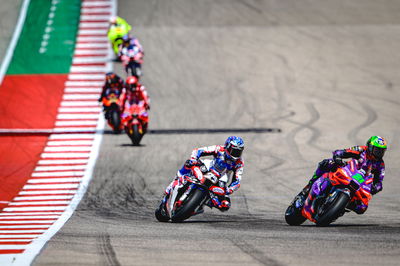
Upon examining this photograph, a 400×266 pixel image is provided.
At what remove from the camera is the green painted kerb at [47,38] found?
98.5ft

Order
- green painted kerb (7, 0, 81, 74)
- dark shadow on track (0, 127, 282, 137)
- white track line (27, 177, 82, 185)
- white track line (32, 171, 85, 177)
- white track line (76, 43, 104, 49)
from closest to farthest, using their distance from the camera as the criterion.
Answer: white track line (27, 177, 82, 185) < white track line (32, 171, 85, 177) < dark shadow on track (0, 127, 282, 137) < green painted kerb (7, 0, 81, 74) < white track line (76, 43, 104, 49)

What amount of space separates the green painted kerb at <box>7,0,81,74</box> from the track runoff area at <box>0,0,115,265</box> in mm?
34

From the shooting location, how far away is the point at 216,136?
Answer: 24422 millimetres

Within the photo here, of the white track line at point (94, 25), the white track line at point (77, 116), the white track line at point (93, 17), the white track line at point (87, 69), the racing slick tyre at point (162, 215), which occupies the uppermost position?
the white track line at point (93, 17)

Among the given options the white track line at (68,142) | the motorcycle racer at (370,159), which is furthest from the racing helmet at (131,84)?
the motorcycle racer at (370,159)

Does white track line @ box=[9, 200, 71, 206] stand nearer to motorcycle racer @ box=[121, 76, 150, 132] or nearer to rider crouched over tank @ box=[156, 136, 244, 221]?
rider crouched over tank @ box=[156, 136, 244, 221]

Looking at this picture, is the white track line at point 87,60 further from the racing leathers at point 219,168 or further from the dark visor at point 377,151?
the dark visor at point 377,151

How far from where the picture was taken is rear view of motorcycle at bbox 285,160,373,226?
1441 centimetres

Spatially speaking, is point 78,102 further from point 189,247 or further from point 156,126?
point 189,247

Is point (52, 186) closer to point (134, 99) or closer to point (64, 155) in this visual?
point (64, 155)

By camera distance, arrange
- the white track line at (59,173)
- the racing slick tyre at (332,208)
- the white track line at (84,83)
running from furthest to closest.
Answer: the white track line at (84,83)
the white track line at (59,173)
the racing slick tyre at (332,208)

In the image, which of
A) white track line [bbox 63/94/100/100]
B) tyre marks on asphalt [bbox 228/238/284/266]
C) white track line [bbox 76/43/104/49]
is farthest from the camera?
white track line [bbox 76/43/104/49]

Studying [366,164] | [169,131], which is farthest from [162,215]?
[169,131]

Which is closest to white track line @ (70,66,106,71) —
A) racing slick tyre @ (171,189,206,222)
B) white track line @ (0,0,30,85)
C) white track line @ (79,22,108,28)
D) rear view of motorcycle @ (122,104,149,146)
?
white track line @ (0,0,30,85)
